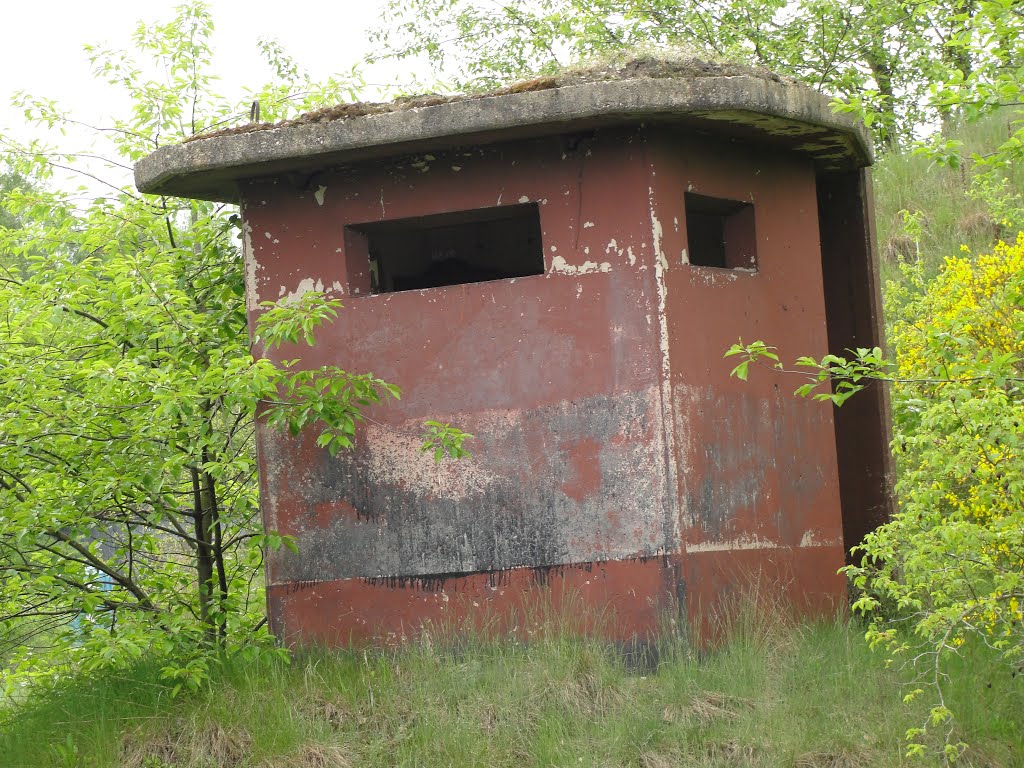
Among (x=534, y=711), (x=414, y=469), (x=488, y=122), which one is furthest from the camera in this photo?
(x=414, y=469)

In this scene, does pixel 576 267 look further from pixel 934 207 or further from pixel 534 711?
pixel 934 207

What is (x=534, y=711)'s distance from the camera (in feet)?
16.6

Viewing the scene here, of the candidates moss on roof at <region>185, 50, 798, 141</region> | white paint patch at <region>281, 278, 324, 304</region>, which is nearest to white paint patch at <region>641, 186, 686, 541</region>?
moss on roof at <region>185, 50, 798, 141</region>

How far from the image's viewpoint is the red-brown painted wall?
5.57m

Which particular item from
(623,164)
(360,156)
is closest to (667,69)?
(623,164)

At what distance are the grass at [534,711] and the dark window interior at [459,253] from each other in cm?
266

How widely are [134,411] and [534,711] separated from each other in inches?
91.5

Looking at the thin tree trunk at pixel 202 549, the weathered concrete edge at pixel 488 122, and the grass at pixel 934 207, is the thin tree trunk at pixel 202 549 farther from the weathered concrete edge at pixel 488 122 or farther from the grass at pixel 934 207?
the grass at pixel 934 207

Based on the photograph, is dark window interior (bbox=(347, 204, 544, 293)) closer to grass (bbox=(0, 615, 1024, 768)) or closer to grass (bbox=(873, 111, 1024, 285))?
grass (bbox=(0, 615, 1024, 768))

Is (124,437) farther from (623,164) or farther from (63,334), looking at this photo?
(623,164)

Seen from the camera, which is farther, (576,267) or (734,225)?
(734,225)

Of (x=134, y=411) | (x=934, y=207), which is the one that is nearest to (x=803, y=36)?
(x=934, y=207)

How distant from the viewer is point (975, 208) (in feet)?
44.6

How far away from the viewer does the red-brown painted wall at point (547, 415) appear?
5570 millimetres
